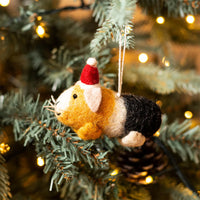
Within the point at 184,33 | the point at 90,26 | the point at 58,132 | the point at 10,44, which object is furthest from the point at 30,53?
the point at 184,33

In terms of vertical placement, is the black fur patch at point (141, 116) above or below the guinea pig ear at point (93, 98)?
below

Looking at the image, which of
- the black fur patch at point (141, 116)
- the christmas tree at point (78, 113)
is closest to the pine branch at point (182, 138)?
the christmas tree at point (78, 113)

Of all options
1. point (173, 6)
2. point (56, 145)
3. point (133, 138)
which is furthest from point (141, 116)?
point (173, 6)

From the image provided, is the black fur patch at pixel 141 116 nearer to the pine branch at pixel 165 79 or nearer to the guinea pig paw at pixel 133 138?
the guinea pig paw at pixel 133 138

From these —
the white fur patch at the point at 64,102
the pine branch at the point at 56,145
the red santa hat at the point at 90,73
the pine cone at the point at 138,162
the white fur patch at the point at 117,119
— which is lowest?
the pine cone at the point at 138,162

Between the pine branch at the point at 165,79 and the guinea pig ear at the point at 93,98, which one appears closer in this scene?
the guinea pig ear at the point at 93,98

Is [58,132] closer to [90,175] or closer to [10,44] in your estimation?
[90,175]
